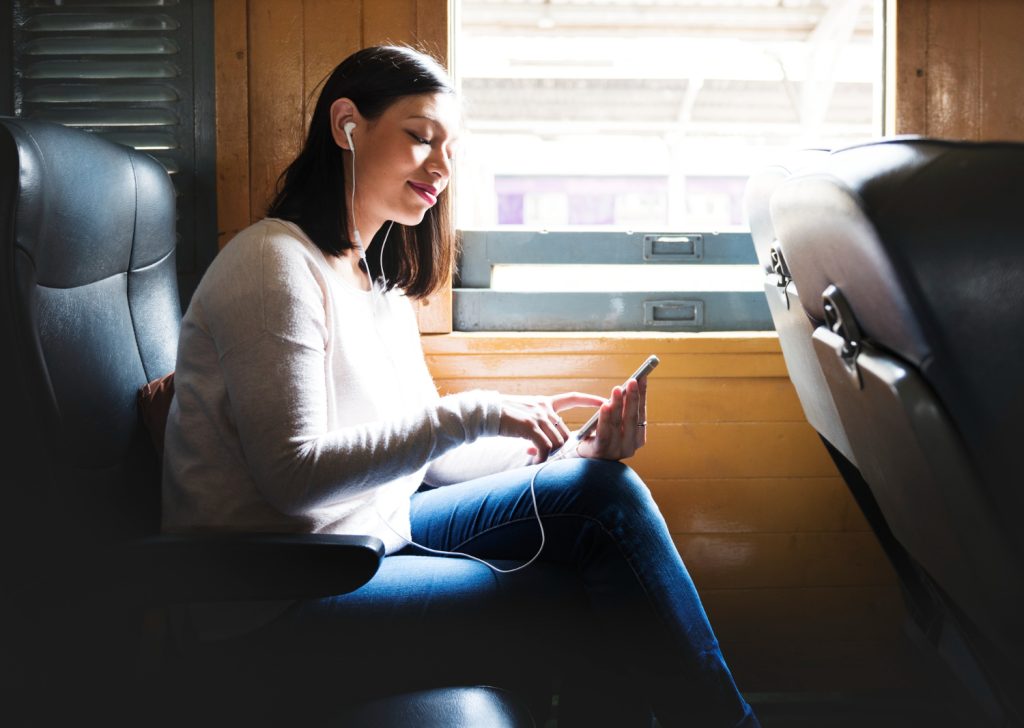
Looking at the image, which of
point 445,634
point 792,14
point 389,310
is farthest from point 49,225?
point 792,14

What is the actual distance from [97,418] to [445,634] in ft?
1.70

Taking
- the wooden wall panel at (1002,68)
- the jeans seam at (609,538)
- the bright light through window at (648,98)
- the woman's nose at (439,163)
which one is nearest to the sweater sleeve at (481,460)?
the jeans seam at (609,538)

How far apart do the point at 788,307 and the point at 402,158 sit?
59 cm

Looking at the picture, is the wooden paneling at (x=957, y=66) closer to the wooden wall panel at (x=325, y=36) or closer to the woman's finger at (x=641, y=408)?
the woman's finger at (x=641, y=408)

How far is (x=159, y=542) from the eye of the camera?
2.88 feet

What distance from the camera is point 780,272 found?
1007 millimetres

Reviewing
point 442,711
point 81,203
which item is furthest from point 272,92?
point 442,711

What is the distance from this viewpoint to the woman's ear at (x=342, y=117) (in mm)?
1232

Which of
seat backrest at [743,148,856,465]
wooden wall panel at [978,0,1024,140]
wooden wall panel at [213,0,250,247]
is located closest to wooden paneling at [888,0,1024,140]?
wooden wall panel at [978,0,1024,140]

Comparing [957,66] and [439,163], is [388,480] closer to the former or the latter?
[439,163]

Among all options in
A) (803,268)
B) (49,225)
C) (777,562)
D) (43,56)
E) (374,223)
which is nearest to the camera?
(803,268)

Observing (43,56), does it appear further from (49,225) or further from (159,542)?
Result: (159,542)

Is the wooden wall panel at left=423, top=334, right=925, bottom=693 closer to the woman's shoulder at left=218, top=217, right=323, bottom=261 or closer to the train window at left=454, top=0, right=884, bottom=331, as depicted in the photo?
the train window at left=454, top=0, right=884, bottom=331

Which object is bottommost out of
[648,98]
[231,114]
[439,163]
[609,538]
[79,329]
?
[609,538]
